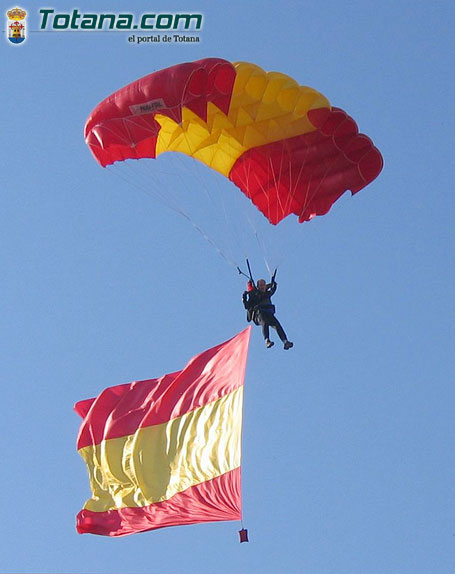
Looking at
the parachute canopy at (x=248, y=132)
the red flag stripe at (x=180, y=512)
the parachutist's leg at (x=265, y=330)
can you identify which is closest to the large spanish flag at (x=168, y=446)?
the red flag stripe at (x=180, y=512)

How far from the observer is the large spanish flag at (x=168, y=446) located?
20297 millimetres

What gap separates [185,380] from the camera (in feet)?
73.4

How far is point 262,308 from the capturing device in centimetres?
2125

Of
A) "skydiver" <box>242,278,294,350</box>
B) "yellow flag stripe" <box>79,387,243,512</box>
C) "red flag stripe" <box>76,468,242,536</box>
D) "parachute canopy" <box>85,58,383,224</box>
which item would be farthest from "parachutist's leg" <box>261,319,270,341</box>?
"parachute canopy" <box>85,58,383,224</box>

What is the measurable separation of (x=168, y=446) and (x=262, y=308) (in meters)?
2.30

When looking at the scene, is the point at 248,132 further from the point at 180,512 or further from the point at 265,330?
the point at 180,512

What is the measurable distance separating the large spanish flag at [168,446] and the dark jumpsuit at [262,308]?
34 cm

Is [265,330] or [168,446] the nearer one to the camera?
[265,330]

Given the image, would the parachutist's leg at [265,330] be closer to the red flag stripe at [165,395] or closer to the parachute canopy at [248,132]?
the red flag stripe at [165,395]

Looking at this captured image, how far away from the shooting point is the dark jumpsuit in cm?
2117

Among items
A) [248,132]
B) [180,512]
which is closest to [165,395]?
[180,512]

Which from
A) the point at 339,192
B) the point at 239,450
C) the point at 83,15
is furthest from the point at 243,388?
the point at 83,15

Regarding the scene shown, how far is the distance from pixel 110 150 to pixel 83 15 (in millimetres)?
5112

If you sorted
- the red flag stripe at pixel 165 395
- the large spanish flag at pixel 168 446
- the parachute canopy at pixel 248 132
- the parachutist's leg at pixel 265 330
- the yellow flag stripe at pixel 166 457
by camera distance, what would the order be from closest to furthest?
1. the large spanish flag at pixel 168 446
2. the yellow flag stripe at pixel 166 457
3. the parachute canopy at pixel 248 132
4. the parachutist's leg at pixel 265 330
5. the red flag stripe at pixel 165 395
